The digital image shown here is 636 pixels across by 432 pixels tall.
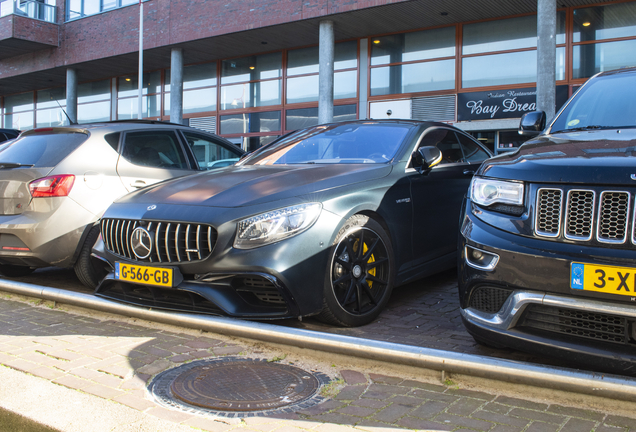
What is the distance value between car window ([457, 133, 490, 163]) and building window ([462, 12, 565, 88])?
1351cm

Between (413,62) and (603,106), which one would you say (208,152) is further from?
(413,62)

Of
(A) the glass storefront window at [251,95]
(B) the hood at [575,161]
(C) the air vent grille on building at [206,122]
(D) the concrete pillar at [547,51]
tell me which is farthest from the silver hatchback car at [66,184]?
(C) the air vent grille on building at [206,122]

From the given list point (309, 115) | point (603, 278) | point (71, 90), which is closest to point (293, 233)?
point (603, 278)

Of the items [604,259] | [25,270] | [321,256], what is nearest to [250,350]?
[321,256]

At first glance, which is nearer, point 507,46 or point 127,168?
point 127,168

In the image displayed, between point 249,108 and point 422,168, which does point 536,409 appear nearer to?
point 422,168

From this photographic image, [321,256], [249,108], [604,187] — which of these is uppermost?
[249,108]

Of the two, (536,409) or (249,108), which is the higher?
(249,108)

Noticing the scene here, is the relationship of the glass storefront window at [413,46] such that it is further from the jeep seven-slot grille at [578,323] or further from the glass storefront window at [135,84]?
the jeep seven-slot grille at [578,323]

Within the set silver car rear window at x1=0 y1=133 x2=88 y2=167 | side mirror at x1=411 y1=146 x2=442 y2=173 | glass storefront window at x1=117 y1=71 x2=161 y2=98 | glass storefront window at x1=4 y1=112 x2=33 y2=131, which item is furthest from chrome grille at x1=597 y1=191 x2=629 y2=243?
glass storefront window at x1=4 y1=112 x2=33 y2=131

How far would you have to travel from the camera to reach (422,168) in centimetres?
482

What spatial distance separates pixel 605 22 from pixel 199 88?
17.1 metres

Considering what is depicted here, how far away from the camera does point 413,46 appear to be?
67.6 feet

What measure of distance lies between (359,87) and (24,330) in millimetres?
19003
